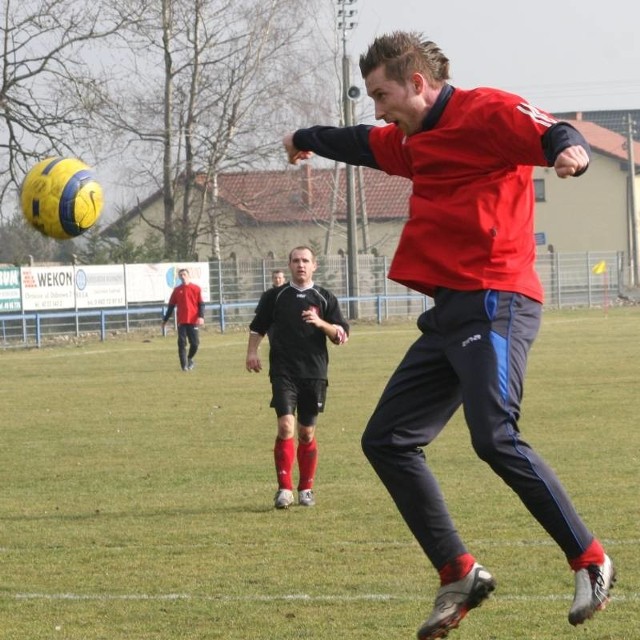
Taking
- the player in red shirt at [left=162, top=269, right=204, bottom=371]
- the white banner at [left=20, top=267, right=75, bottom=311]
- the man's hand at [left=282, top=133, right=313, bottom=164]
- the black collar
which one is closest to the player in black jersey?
the man's hand at [left=282, top=133, right=313, bottom=164]

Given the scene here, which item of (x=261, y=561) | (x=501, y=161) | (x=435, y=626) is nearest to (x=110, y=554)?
(x=261, y=561)

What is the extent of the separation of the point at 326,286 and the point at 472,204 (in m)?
42.4

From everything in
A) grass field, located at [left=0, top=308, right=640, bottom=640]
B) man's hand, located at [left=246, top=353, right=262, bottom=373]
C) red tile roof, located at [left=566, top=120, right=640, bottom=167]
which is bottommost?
grass field, located at [left=0, top=308, right=640, bottom=640]

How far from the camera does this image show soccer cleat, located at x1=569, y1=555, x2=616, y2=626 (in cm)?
509

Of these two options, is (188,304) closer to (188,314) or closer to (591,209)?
(188,314)

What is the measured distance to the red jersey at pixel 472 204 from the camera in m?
5.23

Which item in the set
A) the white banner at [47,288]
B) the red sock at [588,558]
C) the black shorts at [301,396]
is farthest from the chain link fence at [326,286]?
the red sock at [588,558]

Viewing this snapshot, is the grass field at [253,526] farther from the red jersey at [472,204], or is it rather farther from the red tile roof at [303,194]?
the red tile roof at [303,194]

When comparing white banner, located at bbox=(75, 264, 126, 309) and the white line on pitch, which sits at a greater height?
white banner, located at bbox=(75, 264, 126, 309)

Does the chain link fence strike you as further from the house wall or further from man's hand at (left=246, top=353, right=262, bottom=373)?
man's hand at (left=246, top=353, right=262, bottom=373)

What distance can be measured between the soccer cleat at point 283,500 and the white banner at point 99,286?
28417 millimetres

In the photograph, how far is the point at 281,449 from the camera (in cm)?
1097

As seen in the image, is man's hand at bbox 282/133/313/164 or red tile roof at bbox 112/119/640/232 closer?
man's hand at bbox 282/133/313/164

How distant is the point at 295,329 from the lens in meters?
11.3
